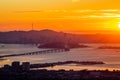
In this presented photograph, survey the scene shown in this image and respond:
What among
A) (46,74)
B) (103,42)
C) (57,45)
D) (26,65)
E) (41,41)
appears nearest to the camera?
(46,74)

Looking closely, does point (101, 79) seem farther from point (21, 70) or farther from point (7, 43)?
point (7, 43)

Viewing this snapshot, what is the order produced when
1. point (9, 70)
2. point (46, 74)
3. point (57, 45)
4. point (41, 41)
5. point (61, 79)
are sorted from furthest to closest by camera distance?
1. point (41, 41)
2. point (57, 45)
3. point (9, 70)
4. point (46, 74)
5. point (61, 79)

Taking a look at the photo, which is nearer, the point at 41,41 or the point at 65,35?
the point at 41,41

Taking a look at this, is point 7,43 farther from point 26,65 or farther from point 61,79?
point 61,79

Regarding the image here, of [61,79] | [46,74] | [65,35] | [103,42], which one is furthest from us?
[103,42]

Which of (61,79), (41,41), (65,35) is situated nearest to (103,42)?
(65,35)

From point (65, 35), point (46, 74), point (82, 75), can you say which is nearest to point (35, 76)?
point (46, 74)

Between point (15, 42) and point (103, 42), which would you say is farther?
point (103, 42)

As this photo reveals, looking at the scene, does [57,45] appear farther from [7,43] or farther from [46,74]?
[46,74]

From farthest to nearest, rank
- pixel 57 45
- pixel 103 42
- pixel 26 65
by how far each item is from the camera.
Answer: pixel 103 42 < pixel 57 45 < pixel 26 65
